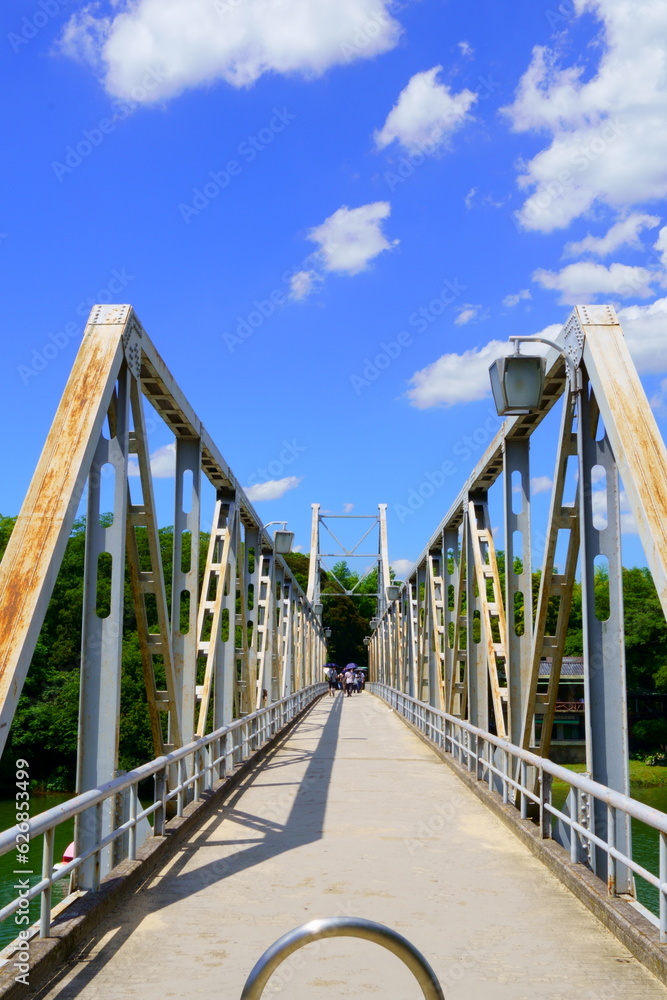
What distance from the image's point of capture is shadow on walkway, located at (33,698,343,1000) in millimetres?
4676

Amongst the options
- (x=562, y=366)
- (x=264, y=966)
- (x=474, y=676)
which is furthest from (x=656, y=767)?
(x=264, y=966)

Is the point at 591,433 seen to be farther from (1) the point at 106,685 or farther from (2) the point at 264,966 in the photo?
(2) the point at 264,966

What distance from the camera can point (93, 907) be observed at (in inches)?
202

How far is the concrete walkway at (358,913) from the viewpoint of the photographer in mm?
4355

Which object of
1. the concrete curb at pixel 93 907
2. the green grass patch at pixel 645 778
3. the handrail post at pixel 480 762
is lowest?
the green grass patch at pixel 645 778

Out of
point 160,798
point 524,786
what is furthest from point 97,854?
point 524,786

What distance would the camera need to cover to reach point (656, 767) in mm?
40938

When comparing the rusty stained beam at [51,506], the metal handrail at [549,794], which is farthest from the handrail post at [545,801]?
the rusty stained beam at [51,506]

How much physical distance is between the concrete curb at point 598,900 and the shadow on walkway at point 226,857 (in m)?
1.65

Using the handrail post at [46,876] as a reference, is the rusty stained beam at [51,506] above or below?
above

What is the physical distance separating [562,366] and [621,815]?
10.1ft

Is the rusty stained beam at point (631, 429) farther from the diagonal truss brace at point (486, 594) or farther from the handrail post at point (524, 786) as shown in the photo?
the diagonal truss brace at point (486, 594)

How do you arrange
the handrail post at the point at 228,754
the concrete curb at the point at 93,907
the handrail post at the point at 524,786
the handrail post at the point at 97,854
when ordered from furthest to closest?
1. the handrail post at the point at 228,754
2. the handrail post at the point at 524,786
3. the handrail post at the point at 97,854
4. the concrete curb at the point at 93,907

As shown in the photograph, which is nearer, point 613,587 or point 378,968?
point 378,968
